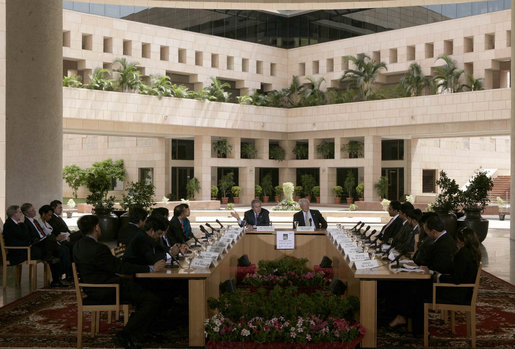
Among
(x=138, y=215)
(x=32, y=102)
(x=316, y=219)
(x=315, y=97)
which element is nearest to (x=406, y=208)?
(x=316, y=219)

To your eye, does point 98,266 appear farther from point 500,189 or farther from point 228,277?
point 500,189

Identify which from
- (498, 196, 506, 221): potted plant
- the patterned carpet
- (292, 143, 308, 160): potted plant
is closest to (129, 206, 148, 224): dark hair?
the patterned carpet

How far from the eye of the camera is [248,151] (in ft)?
110

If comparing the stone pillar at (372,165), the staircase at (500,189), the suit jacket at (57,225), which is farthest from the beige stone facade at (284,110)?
the suit jacket at (57,225)

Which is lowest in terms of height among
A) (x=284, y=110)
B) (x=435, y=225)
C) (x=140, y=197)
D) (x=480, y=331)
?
(x=480, y=331)

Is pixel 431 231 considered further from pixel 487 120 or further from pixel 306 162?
pixel 306 162

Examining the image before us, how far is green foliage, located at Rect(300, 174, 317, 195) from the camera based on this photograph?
34594 millimetres

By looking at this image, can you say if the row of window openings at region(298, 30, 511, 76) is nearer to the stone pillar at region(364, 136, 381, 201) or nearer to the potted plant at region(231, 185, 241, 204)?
the stone pillar at region(364, 136, 381, 201)

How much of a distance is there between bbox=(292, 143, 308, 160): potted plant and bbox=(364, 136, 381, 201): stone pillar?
4625 millimetres

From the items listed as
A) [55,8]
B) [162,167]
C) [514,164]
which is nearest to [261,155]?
[162,167]

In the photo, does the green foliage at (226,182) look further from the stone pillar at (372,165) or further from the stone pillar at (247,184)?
the stone pillar at (372,165)

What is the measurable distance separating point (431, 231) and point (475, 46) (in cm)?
2610

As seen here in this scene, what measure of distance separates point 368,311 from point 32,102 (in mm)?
8952

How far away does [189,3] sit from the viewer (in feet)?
66.6
